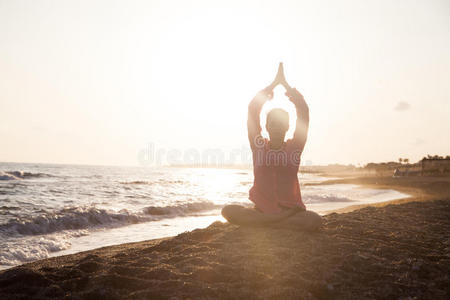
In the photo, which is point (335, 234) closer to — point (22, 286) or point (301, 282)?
point (301, 282)

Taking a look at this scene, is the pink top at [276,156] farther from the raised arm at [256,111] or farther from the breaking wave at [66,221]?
the breaking wave at [66,221]

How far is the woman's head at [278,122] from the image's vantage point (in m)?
4.80

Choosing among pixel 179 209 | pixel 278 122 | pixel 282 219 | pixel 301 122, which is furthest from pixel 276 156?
pixel 179 209

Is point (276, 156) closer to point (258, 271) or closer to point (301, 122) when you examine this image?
point (301, 122)

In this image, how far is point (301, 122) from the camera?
16.0ft

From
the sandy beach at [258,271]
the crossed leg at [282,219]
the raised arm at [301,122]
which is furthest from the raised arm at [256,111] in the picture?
the sandy beach at [258,271]

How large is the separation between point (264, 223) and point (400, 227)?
9.02ft

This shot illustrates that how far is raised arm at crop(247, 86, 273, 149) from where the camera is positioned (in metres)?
4.86

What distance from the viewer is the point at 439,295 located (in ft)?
8.83

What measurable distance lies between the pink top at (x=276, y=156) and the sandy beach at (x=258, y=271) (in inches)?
29.1

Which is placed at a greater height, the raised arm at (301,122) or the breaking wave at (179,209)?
the raised arm at (301,122)

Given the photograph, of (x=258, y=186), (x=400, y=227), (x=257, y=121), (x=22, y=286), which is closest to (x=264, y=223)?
(x=258, y=186)

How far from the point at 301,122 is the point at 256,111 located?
780mm

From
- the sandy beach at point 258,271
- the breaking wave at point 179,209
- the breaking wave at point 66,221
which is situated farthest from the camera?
the breaking wave at point 179,209
